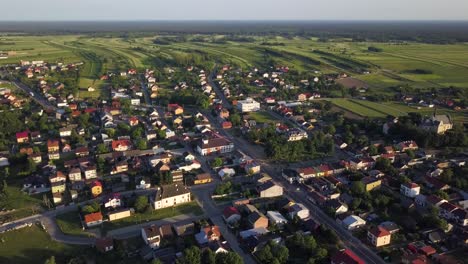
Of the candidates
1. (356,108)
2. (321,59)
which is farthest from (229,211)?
(321,59)

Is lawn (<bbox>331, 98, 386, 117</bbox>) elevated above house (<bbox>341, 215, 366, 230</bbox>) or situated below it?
above

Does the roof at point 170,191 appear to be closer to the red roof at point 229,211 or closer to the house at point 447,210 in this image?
the red roof at point 229,211

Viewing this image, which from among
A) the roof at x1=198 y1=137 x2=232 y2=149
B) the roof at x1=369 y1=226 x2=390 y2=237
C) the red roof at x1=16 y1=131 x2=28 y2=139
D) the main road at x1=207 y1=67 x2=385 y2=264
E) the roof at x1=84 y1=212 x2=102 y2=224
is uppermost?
the red roof at x1=16 y1=131 x2=28 y2=139

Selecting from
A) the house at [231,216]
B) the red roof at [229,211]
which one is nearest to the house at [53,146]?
the red roof at [229,211]

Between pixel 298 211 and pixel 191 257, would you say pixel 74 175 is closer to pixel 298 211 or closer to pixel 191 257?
pixel 191 257

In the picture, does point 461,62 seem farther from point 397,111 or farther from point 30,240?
point 30,240

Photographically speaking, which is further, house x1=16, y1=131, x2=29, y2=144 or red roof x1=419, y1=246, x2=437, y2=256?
house x1=16, y1=131, x2=29, y2=144

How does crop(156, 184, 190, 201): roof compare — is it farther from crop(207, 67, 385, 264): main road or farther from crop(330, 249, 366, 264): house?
crop(330, 249, 366, 264): house

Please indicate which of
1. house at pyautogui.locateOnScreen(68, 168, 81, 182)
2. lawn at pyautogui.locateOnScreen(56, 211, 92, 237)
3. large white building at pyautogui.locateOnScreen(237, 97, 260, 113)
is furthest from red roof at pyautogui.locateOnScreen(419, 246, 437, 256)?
large white building at pyautogui.locateOnScreen(237, 97, 260, 113)
